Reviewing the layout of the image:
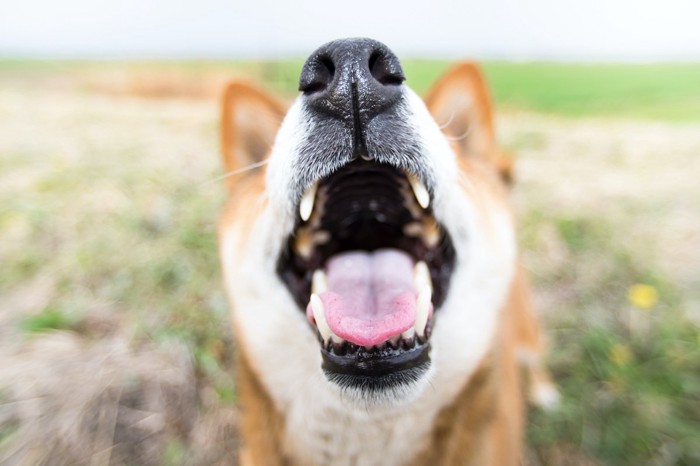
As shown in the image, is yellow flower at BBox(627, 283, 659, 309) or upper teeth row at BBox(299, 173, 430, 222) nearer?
upper teeth row at BBox(299, 173, 430, 222)

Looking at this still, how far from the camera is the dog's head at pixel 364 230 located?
0.99m

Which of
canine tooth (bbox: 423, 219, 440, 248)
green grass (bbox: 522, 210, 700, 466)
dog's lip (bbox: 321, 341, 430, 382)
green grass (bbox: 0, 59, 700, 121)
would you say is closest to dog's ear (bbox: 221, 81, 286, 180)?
canine tooth (bbox: 423, 219, 440, 248)

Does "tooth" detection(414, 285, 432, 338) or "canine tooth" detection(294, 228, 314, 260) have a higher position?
"canine tooth" detection(294, 228, 314, 260)

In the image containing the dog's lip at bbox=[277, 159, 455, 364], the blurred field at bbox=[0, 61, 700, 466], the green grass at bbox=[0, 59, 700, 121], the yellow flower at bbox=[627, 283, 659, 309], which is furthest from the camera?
the green grass at bbox=[0, 59, 700, 121]

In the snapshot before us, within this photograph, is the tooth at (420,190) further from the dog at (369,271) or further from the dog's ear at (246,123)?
the dog's ear at (246,123)

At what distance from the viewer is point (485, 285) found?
51.9 inches

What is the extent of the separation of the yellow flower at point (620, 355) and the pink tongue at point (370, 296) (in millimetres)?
1462

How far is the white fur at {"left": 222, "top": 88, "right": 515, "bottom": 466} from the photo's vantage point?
1.21 metres

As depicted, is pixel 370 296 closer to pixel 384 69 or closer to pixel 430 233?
pixel 430 233

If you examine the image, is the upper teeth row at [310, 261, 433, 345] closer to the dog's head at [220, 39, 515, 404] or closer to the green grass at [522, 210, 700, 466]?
the dog's head at [220, 39, 515, 404]

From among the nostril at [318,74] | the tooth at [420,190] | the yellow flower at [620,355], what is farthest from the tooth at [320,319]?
the yellow flower at [620,355]

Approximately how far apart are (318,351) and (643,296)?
204cm

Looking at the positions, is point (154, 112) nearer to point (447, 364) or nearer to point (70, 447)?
point (70, 447)

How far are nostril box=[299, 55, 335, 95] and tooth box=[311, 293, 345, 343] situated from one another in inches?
19.3
